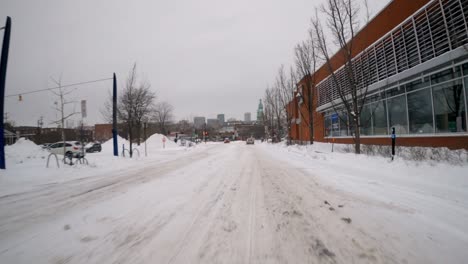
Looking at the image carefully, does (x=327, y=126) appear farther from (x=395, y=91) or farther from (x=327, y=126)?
(x=395, y=91)

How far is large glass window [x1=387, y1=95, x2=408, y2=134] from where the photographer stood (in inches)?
569

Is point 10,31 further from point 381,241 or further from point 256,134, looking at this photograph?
point 256,134

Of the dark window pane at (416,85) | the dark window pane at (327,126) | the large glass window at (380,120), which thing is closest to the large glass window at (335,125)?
the dark window pane at (327,126)

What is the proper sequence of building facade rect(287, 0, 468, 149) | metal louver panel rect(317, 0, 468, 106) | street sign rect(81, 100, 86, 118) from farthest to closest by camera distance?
street sign rect(81, 100, 86, 118), building facade rect(287, 0, 468, 149), metal louver panel rect(317, 0, 468, 106)

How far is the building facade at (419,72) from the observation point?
10492mm

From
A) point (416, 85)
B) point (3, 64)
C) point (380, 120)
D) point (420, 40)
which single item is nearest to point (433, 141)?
point (416, 85)

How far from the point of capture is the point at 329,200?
478 centimetres

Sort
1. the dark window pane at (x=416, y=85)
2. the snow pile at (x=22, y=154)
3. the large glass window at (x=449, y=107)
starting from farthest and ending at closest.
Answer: the snow pile at (x=22, y=154)
the dark window pane at (x=416, y=85)
the large glass window at (x=449, y=107)

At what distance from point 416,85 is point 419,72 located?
3.48ft

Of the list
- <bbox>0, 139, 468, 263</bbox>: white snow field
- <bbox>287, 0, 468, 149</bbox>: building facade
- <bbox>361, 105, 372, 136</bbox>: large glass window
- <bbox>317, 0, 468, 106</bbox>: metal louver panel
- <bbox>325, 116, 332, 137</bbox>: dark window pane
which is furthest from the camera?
<bbox>325, 116, 332, 137</bbox>: dark window pane

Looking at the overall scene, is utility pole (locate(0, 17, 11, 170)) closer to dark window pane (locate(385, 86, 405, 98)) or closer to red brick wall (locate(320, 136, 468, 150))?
red brick wall (locate(320, 136, 468, 150))

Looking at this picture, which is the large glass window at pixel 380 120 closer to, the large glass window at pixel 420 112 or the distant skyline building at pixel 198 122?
the large glass window at pixel 420 112

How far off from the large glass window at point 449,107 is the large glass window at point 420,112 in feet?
1.39

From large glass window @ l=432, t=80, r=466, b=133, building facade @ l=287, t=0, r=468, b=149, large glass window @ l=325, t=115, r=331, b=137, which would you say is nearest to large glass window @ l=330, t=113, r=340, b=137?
large glass window @ l=325, t=115, r=331, b=137
